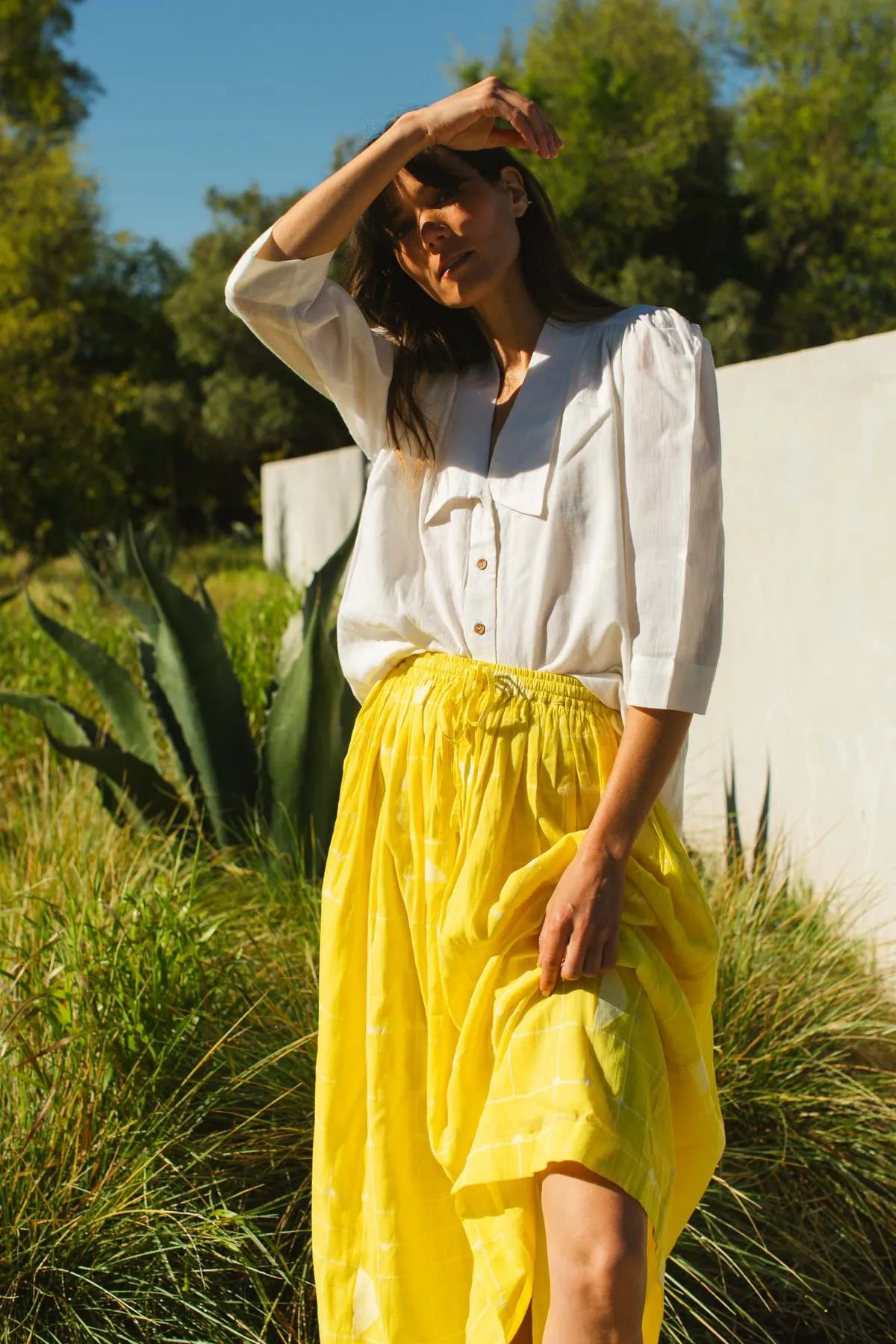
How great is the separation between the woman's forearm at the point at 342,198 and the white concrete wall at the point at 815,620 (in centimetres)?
187

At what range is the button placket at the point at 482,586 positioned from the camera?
162 centimetres

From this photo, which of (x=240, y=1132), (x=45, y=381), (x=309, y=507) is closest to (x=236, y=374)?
(x=45, y=381)

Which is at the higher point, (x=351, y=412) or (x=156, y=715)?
(x=351, y=412)

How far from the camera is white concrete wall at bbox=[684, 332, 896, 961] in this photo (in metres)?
3.26

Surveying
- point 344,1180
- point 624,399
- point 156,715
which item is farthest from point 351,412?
point 156,715

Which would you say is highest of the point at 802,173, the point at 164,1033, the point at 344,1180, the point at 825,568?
the point at 802,173

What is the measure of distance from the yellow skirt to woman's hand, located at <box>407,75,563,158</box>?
25.2 inches

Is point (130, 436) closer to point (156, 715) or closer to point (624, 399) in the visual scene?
point (156, 715)

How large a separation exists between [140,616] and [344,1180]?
2.84 meters

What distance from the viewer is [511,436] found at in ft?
5.43

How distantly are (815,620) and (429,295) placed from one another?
2066 mm

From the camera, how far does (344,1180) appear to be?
1779mm

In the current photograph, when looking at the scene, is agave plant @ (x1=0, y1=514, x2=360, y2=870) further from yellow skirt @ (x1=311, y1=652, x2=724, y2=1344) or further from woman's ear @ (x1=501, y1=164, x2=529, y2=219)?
woman's ear @ (x1=501, y1=164, x2=529, y2=219)

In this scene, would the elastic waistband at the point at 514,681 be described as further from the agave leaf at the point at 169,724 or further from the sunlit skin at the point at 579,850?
the agave leaf at the point at 169,724
